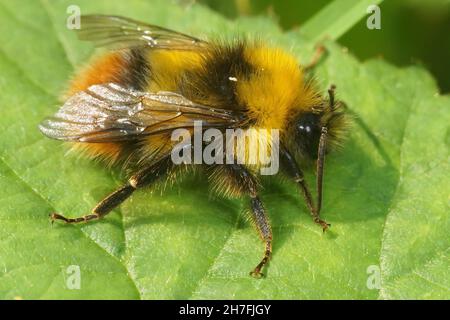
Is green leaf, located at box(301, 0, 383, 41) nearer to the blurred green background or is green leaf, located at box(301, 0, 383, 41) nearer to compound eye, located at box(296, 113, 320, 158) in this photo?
the blurred green background

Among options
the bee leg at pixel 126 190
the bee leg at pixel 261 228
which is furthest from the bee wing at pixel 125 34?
the bee leg at pixel 261 228

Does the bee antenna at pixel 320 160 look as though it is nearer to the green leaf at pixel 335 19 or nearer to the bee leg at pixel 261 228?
the bee leg at pixel 261 228

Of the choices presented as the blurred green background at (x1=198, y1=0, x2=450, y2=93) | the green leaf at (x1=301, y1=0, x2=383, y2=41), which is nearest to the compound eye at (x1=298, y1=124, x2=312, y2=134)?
the green leaf at (x1=301, y1=0, x2=383, y2=41)

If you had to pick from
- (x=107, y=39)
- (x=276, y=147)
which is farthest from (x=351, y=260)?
(x=107, y=39)

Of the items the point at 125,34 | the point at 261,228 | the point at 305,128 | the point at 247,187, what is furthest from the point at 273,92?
the point at 125,34

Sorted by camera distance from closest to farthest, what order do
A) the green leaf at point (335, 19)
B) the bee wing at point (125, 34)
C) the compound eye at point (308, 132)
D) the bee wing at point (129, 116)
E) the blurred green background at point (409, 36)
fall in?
the bee wing at point (129, 116), the compound eye at point (308, 132), the bee wing at point (125, 34), the green leaf at point (335, 19), the blurred green background at point (409, 36)
